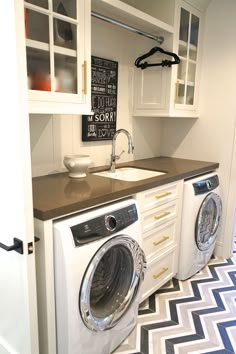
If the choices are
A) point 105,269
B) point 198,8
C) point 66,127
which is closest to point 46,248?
point 105,269

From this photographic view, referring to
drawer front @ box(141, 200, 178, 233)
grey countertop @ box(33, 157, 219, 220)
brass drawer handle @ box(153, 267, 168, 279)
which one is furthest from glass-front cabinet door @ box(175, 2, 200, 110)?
brass drawer handle @ box(153, 267, 168, 279)

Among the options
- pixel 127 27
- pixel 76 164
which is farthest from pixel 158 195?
pixel 127 27

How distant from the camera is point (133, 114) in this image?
257 cm

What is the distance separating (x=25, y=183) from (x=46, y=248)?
319mm

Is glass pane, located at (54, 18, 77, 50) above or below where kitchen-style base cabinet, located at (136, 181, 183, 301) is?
above

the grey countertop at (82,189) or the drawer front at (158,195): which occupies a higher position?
the grey countertop at (82,189)

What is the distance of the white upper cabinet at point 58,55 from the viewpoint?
55.9 inches

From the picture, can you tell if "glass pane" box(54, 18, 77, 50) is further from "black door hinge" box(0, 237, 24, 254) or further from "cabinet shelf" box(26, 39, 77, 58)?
"black door hinge" box(0, 237, 24, 254)

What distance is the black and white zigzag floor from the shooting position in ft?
5.72

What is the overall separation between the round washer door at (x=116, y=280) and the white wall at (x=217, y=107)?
1.48 meters

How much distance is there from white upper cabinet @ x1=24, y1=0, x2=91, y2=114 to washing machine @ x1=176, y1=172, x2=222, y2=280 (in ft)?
3.67

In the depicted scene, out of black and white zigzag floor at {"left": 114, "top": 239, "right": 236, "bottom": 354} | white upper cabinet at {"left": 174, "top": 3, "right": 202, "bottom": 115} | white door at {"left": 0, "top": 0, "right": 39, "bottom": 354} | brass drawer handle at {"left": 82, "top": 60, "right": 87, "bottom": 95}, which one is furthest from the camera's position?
white upper cabinet at {"left": 174, "top": 3, "right": 202, "bottom": 115}

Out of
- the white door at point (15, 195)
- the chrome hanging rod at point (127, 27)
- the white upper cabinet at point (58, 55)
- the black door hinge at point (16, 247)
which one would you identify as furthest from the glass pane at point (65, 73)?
the black door hinge at point (16, 247)

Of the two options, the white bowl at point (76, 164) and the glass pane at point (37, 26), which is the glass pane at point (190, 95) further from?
the glass pane at point (37, 26)
